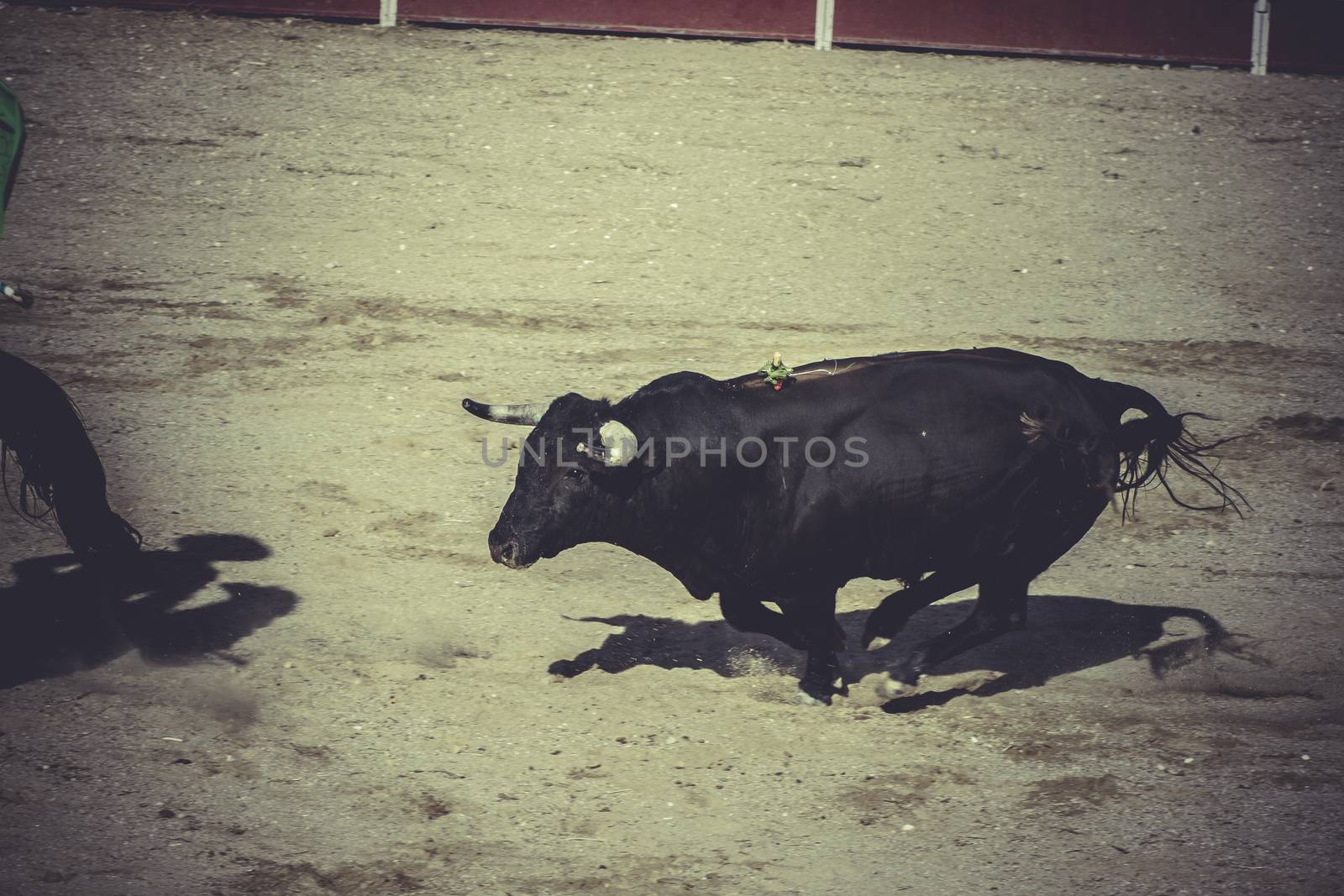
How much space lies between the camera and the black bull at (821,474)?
6273mm

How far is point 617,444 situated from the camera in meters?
6.05

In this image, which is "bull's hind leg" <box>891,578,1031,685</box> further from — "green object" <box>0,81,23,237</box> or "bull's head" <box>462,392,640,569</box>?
"green object" <box>0,81,23,237</box>

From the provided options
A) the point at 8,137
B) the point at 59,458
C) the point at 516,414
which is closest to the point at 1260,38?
the point at 516,414

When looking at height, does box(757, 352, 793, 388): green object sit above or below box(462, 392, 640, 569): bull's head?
above

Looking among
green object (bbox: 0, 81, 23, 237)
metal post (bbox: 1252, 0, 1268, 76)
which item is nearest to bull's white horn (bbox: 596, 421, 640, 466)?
green object (bbox: 0, 81, 23, 237)

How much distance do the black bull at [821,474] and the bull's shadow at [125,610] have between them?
77.2 inches

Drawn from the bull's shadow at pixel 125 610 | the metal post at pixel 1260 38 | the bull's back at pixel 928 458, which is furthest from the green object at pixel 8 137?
the metal post at pixel 1260 38

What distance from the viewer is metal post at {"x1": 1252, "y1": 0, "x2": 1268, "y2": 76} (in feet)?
50.3

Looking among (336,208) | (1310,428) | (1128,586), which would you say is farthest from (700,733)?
(336,208)

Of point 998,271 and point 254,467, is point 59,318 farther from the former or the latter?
point 998,271

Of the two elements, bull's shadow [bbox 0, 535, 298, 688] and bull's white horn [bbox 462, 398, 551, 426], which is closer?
bull's white horn [bbox 462, 398, 551, 426]

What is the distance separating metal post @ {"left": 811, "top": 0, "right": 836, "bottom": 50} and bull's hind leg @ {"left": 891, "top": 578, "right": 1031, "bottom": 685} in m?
10.3

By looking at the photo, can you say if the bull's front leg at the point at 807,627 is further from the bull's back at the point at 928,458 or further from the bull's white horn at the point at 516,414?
the bull's white horn at the point at 516,414

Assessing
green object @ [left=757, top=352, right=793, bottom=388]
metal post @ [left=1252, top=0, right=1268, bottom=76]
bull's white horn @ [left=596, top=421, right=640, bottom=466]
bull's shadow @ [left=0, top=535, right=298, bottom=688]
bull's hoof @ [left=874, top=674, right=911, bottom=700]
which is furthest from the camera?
metal post @ [left=1252, top=0, right=1268, bottom=76]
